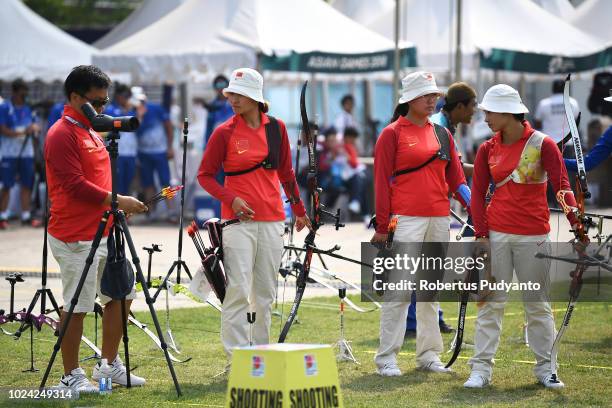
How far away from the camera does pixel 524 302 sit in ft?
25.9

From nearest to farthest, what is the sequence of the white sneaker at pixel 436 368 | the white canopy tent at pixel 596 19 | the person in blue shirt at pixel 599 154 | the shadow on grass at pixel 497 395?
the shadow on grass at pixel 497 395
the white sneaker at pixel 436 368
the person in blue shirt at pixel 599 154
the white canopy tent at pixel 596 19

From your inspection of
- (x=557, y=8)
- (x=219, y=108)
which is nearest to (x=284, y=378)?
(x=219, y=108)

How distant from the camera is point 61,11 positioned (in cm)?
3494

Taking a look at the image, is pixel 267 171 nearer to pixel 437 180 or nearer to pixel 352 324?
pixel 437 180

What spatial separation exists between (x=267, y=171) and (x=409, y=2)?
1651 cm

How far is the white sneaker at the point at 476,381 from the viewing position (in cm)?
788

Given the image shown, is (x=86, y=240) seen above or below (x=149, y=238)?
above

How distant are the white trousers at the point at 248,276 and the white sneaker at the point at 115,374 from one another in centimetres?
65

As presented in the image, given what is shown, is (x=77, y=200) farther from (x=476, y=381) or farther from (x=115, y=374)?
(x=476, y=381)

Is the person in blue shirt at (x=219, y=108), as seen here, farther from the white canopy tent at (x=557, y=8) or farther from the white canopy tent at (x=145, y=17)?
the white canopy tent at (x=557, y=8)

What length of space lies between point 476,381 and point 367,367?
3.34 feet

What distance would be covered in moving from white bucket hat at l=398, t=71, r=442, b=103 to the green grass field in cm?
191

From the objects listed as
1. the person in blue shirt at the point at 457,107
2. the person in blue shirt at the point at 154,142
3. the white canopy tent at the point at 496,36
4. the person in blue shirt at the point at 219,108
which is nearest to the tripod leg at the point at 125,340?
the person in blue shirt at the point at 457,107

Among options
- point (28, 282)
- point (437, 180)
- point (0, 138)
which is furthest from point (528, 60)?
point (437, 180)
